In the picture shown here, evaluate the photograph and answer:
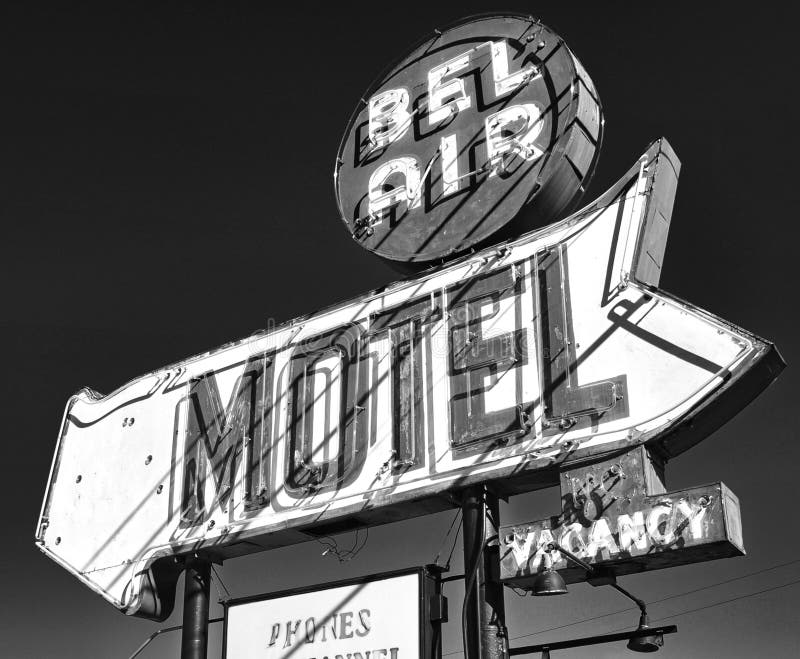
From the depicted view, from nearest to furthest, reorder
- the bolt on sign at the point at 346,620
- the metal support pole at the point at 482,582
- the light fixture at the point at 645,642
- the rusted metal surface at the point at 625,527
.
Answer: the rusted metal surface at the point at 625,527 → the light fixture at the point at 645,642 → the metal support pole at the point at 482,582 → the bolt on sign at the point at 346,620

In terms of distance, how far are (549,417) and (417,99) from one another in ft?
18.2

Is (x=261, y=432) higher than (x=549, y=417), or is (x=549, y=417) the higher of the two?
(x=261, y=432)

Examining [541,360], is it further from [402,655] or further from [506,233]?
[402,655]

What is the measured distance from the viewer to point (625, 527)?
9.82 m

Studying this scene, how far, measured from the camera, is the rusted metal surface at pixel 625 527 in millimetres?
9445

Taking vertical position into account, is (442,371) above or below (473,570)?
above

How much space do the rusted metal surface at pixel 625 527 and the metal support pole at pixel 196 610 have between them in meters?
4.61

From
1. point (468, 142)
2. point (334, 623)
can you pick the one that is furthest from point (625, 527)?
point (468, 142)

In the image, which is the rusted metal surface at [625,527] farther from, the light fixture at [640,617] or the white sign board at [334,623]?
the white sign board at [334,623]

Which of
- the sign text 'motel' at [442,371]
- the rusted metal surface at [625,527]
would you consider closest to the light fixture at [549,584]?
the rusted metal surface at [625,527]

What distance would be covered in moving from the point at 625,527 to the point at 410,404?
3264 millimetres

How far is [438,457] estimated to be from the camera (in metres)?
11.6

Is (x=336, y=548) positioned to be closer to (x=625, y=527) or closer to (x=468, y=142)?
(x=625, y=527)

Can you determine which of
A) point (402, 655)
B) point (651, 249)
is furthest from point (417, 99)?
point (402, 655)
